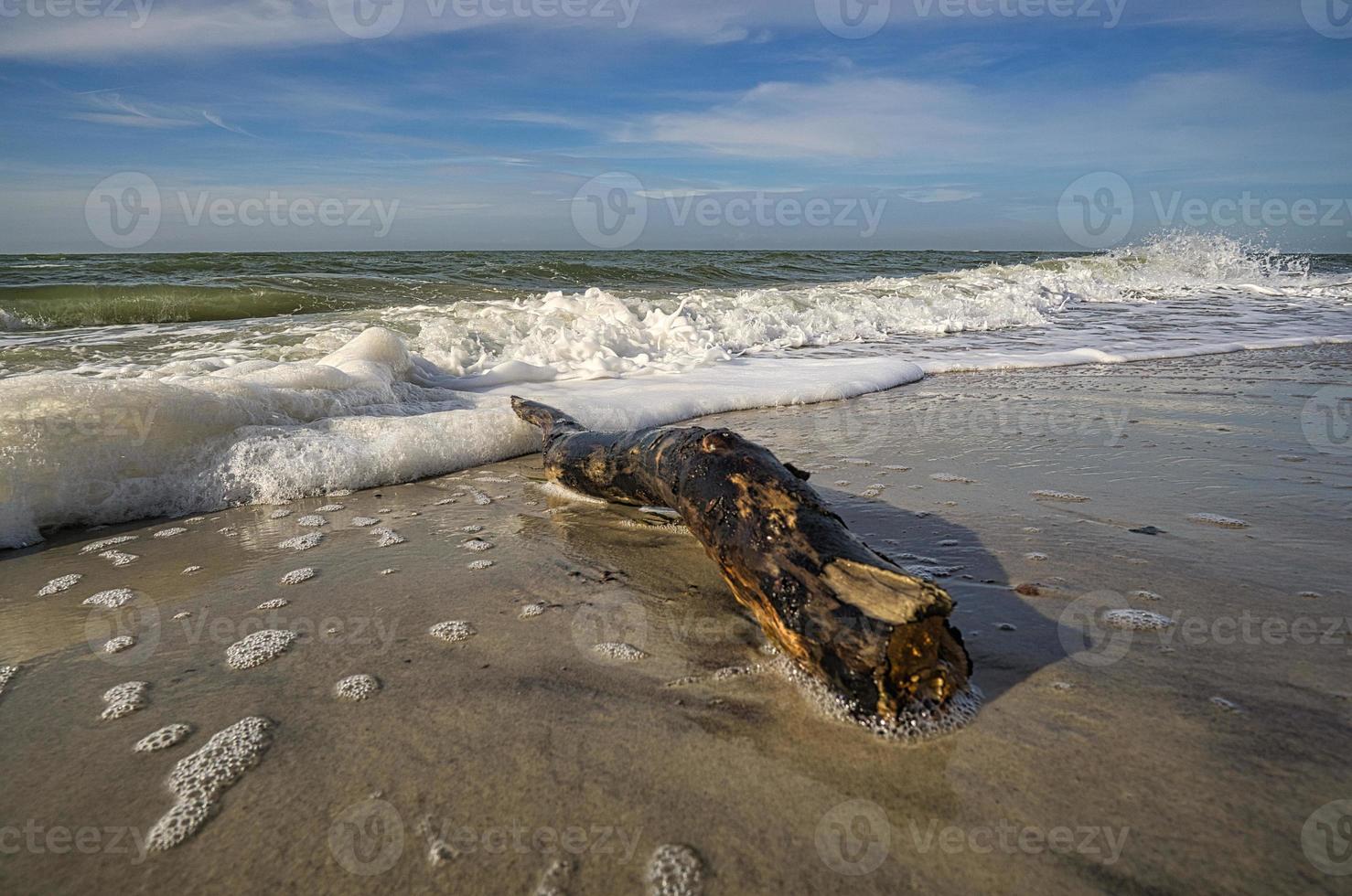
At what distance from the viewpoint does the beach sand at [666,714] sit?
131 cm

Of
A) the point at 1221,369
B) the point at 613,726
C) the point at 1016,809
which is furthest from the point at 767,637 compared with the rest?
the point at 1221,369

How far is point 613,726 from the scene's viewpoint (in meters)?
1.70

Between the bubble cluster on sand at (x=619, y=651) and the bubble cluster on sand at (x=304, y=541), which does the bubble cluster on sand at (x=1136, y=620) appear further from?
the bubble cluster on sand at (x=304, y=541)

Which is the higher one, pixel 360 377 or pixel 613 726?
pixel 360 377

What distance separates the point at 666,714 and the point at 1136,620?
140cm

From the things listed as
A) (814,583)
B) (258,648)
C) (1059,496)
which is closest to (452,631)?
(258,648)

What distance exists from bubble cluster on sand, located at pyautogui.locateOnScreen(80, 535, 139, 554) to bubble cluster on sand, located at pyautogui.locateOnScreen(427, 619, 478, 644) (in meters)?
1.77

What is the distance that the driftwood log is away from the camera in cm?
160

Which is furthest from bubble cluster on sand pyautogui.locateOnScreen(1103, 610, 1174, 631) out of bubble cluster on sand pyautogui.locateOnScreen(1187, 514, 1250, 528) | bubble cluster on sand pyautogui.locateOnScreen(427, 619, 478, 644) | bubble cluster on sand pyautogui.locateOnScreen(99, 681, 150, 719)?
bubble cluster on sand pyautogui.locateOnScreen(99, 681, 150, 719)

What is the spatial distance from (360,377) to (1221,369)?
7454mm

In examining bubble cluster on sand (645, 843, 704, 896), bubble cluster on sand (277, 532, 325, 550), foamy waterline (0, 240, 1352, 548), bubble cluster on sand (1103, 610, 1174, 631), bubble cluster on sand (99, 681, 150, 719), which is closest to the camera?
bubble cluster on sand (645, 843, 704, 896)

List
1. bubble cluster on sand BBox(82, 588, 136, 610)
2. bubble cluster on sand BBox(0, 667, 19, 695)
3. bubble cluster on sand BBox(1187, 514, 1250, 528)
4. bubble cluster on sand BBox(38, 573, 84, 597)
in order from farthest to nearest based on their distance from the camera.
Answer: bubble cluster on sand BBox(1187, 514, 1250, 528) < bubble cluster on sand BBox(38, 573, 84, 597) < bubble cluster on sand BBox(82, 588, 136, 610) < bubble cluster on sand BBox(0, 667, 19, 695)

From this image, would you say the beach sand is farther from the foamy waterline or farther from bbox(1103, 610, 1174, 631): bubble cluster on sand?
the foamy waterline

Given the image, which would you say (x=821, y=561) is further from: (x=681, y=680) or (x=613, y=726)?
(x=613, y=726)
